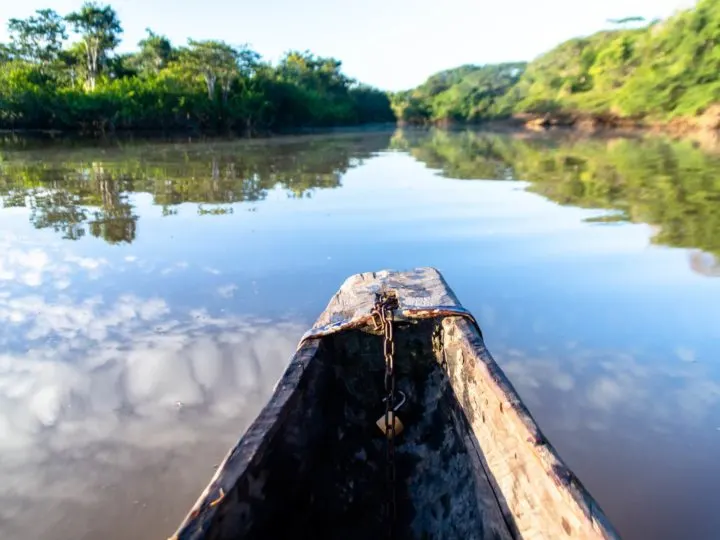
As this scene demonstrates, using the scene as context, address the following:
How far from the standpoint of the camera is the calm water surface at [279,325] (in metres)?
2.22

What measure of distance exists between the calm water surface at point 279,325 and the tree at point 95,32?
26.7 m

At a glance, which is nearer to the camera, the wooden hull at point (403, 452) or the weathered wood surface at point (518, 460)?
the weathered wood surface at point (518, 460)

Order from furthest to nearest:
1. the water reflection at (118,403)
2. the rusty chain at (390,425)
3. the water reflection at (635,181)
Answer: the water reflection at (635,181), the water reflection at (118,403), the rusty chain at (390,425)

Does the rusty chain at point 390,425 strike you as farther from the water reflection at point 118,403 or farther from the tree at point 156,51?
the tree at point 156,51

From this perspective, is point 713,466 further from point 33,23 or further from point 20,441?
point 33,23

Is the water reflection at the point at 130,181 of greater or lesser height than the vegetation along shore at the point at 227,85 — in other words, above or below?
below

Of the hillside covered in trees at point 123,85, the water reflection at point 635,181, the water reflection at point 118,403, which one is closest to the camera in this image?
the water reflection at point 118,403

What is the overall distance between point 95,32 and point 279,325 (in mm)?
34057

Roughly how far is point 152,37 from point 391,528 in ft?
143

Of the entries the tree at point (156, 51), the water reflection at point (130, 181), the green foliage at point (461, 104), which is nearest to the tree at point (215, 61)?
the tree at point (156, 51)

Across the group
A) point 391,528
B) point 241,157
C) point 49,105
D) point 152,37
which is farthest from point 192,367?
point 152,37

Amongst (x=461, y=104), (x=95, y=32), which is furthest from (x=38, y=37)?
(x=461, y=104)

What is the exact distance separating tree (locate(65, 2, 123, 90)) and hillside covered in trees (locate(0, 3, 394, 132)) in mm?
52

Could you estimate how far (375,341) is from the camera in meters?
2.23
